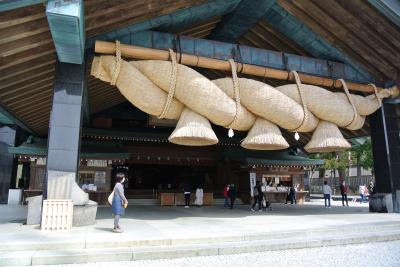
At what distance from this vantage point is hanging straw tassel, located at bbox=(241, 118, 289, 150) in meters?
8.20

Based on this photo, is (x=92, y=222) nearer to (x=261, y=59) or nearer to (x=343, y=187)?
(x=261, y=59)

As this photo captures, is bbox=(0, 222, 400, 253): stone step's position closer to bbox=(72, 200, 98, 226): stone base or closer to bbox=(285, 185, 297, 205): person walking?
bbox=(72, 200, 98, 226): stone base

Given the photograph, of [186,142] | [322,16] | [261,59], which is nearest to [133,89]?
[186,142]

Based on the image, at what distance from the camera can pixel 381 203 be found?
11.2 metres

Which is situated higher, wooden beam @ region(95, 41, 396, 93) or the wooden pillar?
wooden beam @ region(95, 41, 396, 93)

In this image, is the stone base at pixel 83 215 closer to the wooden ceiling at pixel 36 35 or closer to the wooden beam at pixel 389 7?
the wooden ceiling at pixel 36 35

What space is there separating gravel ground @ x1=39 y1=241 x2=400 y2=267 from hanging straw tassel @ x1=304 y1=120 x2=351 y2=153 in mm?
3474

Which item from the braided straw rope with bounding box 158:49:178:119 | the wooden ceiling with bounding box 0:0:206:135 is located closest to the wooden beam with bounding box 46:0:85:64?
the wooden ceiling with bounding box 0:0:206:135

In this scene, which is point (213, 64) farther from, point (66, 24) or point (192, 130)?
point (66, 24)

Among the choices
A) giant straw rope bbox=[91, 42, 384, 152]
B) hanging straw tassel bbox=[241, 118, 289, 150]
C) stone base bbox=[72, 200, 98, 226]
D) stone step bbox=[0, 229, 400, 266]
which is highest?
giant straw rope bbox=[91, 42, 384, 152]

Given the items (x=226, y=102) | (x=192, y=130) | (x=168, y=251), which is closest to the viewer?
(x=168, y=251)

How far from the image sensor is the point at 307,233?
6.73 meters

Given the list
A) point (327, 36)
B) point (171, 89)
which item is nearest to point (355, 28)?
point (327, 36)

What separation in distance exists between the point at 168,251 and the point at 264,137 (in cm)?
414
